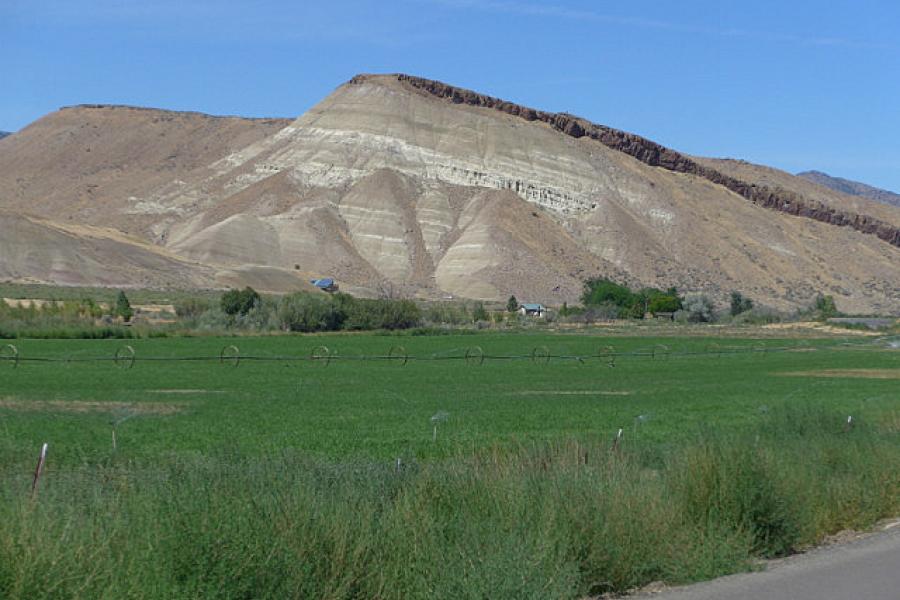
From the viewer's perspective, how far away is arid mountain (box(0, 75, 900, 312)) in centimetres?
12425

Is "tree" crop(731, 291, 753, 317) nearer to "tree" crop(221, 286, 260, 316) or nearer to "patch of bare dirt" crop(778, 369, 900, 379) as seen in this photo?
"tree" crop(221, 286, 260, 316)

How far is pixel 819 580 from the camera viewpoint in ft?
38.4

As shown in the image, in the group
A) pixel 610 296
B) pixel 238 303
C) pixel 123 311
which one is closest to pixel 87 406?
pixel 123 311

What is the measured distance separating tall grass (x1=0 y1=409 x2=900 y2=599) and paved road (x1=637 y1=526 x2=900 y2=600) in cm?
40

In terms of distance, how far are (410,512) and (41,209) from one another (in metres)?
161

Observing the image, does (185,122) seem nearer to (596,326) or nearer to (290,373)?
(596,326)

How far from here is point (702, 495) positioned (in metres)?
13.5

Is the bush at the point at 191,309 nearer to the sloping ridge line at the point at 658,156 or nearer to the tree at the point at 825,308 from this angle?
the tree at the point at 825,308

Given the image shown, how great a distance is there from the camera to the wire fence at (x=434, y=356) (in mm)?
51219

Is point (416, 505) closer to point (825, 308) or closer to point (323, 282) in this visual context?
point (323, 282)

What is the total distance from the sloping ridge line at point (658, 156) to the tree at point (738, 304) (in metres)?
46.7

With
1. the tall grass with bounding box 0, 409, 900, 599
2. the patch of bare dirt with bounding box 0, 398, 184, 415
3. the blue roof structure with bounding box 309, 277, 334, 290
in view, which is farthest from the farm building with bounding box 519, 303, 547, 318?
the tall grass with bounding box 0, 409, 900, 599

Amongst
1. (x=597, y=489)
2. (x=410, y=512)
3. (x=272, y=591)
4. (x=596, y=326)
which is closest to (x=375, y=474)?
(x=410, y=512)

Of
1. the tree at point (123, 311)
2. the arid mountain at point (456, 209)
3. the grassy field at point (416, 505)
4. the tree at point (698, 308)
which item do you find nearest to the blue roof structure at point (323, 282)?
the arid mountain at point (456, 209)
